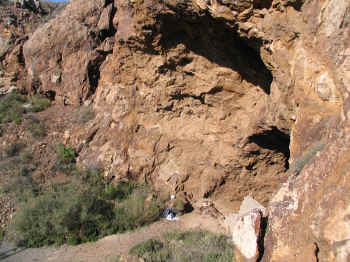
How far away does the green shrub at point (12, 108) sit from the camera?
25.9 feet

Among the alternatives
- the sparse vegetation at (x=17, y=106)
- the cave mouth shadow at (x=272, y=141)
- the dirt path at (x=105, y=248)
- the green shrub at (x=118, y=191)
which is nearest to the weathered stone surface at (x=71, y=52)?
the sparse vegetation at (x=17, y=106)

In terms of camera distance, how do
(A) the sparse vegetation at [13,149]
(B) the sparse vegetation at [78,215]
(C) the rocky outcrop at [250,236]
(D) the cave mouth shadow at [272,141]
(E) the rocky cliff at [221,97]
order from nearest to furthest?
(E) the rocky cliff at [221,97] → (C) the rocky outcrop at [250,236] → (D) the cave mouth shadow at [272,141] → (B) the sparse vegetation at [78,215] → (A) the sparse vegetation at [13,149]

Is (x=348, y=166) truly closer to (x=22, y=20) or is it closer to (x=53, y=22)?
(x=53, y=22)

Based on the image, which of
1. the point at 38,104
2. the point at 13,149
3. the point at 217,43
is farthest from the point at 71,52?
the point at 217,43

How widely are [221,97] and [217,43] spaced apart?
1.16 meters

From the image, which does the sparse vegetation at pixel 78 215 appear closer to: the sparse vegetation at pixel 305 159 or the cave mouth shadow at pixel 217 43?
the cave mouth shadow at pixel 217 43

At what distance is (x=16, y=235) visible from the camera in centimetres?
549

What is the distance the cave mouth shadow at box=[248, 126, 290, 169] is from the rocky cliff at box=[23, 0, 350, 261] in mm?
36

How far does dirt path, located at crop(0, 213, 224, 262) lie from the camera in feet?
15.7

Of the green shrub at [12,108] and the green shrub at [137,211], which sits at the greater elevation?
the green shrub at [12,108]

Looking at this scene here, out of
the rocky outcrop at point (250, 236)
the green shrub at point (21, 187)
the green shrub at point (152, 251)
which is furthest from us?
the green shrub at point (21, 187)

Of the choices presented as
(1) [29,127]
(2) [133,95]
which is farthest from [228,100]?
(1) [29,127]

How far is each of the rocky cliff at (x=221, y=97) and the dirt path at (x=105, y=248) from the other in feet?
3.09

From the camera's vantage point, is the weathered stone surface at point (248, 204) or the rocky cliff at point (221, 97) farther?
the weathered stone surface at point (248, 204)
